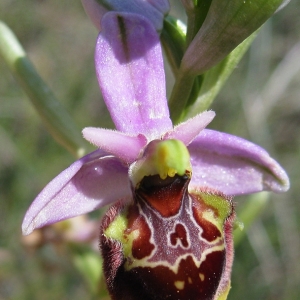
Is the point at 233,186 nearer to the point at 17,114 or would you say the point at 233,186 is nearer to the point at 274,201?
the point at 274,201

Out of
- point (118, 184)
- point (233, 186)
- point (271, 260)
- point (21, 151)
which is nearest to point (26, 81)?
point (118, 184)

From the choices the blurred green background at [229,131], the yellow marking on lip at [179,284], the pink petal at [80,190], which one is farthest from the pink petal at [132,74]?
the blurred green background at [229,131]

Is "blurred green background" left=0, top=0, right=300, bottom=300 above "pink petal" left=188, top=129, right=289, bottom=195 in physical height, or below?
below

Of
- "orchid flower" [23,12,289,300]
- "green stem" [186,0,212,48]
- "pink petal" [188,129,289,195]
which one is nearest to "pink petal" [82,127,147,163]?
"orchid flower" [23,12,289,300]

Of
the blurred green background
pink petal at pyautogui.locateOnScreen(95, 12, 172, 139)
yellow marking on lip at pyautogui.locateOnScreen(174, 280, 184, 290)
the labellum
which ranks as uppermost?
pink petal at pyautogui.locateOnScreen(95, 12, 172, 139)

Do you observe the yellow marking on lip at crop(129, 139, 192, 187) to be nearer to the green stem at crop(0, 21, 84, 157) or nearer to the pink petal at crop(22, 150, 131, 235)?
the pink petal at crop(22, 150, 131, 235)
